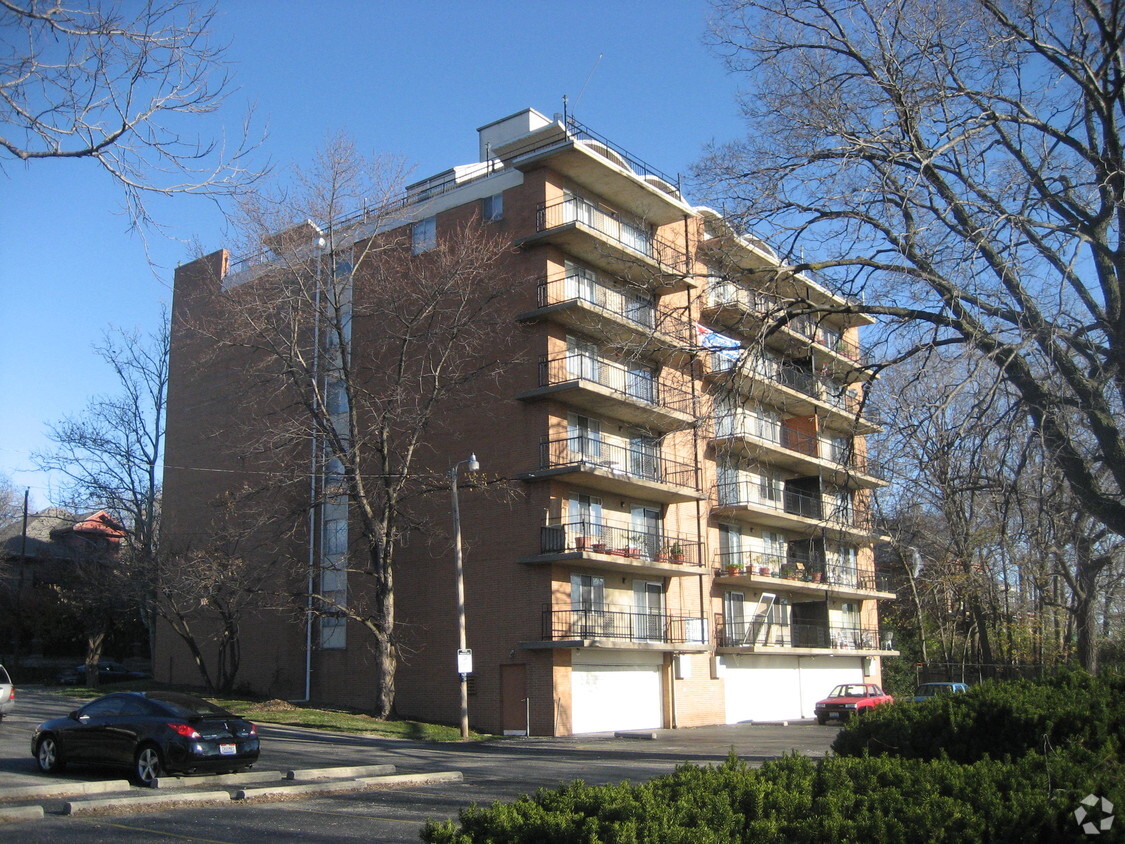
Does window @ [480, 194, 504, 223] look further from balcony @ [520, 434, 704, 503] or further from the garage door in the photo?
the garage door

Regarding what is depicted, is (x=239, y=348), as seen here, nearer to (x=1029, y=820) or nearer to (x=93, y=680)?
(x=93, y=680)

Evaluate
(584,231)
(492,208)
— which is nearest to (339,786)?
(584,231)

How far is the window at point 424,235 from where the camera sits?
35.8 metres

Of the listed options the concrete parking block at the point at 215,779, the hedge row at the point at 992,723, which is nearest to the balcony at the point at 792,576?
the concrete parking block at the point at 215,779

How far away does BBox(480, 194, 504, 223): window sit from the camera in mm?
34188

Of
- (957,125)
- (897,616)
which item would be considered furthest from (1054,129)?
(897,616)

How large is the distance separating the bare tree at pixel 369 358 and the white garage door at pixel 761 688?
43.8ft

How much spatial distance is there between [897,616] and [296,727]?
39.4m

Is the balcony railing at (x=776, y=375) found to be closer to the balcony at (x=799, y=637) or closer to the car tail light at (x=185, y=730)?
the car tail light at (x=185, y=730)

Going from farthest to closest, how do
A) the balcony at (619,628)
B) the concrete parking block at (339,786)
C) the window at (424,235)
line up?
1. the window at (424,235)
2. the balcony at (619,628)
3. the concrete parking block at (339,786)

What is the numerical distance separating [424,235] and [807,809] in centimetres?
3175

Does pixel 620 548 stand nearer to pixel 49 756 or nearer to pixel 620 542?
pixel 620 542

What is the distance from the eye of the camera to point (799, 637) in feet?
143

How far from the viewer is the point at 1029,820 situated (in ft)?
21.6
